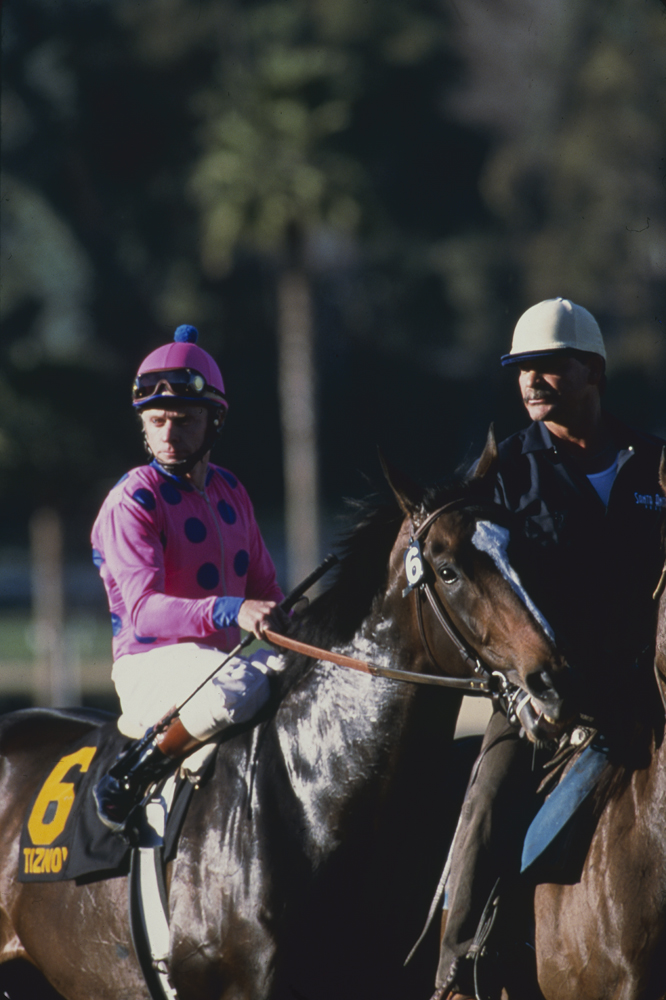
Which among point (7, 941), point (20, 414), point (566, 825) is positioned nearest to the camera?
point (566, 825)

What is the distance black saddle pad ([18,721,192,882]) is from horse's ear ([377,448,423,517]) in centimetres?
117

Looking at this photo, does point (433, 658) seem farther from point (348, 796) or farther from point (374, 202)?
point (374, 202)

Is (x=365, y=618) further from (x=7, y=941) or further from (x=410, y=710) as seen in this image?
(x=7, y=941)

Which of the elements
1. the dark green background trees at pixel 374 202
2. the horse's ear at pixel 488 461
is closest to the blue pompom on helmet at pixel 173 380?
the horse's ear at pixel 488 461

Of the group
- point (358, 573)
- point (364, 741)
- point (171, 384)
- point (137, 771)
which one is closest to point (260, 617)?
point (358, 573)

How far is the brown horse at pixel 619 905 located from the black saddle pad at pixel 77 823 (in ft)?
4.04

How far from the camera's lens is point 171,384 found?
425 cm

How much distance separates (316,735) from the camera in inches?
149

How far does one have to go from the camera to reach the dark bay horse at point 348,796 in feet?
11.6

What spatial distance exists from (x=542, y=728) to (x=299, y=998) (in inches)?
43.8

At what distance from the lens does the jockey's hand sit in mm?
3691

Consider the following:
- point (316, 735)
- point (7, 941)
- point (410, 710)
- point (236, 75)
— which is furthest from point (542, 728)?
point (236, 75)

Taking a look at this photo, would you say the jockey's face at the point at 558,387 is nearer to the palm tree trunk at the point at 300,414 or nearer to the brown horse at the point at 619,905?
the brown horse at the point at 619,905

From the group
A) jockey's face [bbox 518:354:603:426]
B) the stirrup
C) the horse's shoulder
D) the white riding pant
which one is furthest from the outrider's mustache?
the horse's shoulder
